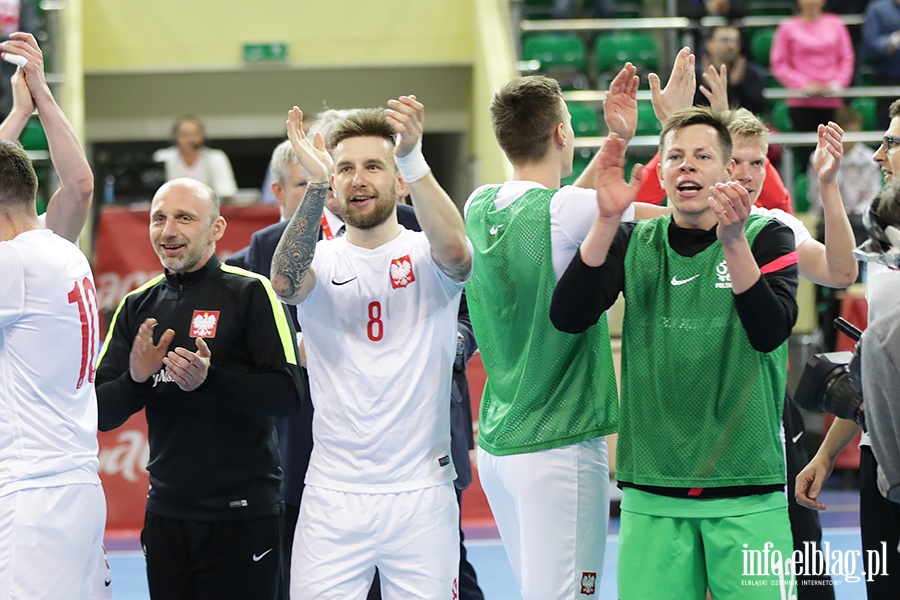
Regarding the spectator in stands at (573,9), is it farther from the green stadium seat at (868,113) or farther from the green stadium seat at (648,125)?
the green stadium seat at (868,113)

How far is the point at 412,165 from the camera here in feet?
13.1

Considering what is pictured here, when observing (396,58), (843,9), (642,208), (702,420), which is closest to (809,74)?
(843,9)

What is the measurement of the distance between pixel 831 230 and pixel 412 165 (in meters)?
1.57

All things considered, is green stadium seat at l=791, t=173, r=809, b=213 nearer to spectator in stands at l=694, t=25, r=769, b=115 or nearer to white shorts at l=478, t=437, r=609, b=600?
spectator in stands at l=694, t=25, r=769, b=115

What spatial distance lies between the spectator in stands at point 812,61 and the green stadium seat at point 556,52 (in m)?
2.22

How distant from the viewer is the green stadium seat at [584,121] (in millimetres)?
12859

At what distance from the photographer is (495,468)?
439 cm

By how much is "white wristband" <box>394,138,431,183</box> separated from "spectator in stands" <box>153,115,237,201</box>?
314 inches

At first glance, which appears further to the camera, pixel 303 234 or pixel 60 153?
pixel 60 153

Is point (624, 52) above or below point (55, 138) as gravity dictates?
above

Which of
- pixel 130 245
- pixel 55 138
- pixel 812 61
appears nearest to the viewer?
pixel 55 138

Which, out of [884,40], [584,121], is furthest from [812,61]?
[584,121]

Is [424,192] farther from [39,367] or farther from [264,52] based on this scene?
[264,52]

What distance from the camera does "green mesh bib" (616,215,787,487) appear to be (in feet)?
12.7
